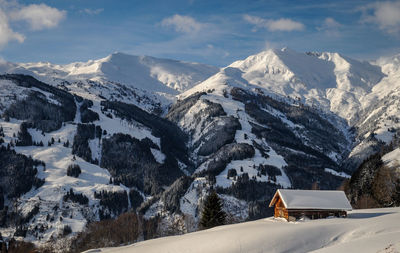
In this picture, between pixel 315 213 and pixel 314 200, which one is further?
pixel 314 200

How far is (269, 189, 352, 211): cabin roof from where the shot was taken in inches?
3125

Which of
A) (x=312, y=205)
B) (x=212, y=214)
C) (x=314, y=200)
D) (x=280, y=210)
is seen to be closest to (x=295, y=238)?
(x=312, y=205)

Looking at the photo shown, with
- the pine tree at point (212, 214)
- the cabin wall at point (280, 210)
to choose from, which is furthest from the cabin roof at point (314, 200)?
the pine tree at point (212, 214)

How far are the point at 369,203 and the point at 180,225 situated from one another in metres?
90.6

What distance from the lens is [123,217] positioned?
19712 cm

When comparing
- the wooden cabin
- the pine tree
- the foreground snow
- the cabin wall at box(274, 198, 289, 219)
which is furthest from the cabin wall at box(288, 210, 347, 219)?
the pine tree

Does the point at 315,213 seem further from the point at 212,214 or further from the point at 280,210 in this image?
the point at 212,214

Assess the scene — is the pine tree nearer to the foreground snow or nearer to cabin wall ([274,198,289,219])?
cabin wall ([274,198,289,219])

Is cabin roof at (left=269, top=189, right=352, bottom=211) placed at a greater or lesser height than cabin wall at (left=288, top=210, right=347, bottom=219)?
greater

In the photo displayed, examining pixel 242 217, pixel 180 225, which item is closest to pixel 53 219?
pixel 180 225

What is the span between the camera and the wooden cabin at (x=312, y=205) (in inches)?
3125

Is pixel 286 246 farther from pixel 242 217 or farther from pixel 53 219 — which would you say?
pixel 53 219

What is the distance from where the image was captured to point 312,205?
79562mm

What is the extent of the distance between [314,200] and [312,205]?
1844 mm
